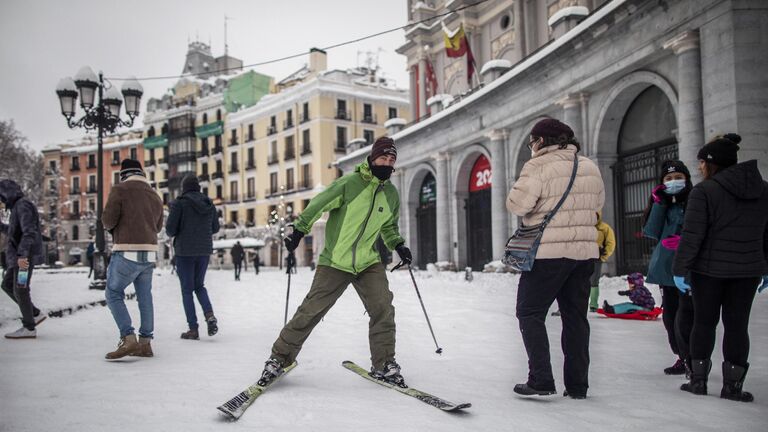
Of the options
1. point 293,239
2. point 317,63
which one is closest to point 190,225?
point 293,239

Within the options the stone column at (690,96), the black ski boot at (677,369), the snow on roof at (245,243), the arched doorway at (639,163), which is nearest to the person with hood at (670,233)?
the black ski boot at (677,369)

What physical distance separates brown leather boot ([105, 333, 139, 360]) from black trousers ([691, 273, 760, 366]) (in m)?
4.30

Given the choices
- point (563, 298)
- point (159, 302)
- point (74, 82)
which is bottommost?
point (159, 302)

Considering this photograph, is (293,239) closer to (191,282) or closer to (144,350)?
(144,350)

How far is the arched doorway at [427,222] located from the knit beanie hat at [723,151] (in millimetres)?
21456

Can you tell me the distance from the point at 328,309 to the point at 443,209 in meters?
19.2

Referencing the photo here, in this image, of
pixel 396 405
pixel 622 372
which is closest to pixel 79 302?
pixel 396 405

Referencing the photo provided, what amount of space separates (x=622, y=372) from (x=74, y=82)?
13.5m

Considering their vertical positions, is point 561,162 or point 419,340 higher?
point 561,162

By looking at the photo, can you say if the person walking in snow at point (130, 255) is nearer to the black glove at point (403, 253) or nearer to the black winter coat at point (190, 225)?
the black winter coat at point (190, 225)

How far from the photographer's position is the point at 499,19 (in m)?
25.5

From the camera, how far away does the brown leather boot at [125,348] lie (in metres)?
4.72

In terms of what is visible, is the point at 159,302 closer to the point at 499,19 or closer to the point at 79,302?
the point at 79,302

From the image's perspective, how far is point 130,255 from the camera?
16.3ft
